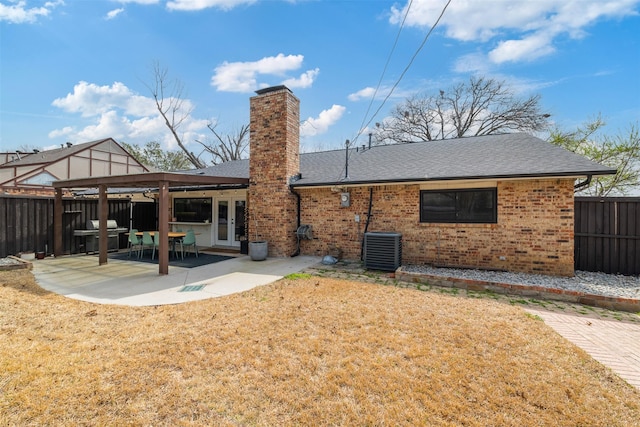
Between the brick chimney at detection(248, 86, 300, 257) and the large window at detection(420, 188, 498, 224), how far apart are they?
4385 millimetres

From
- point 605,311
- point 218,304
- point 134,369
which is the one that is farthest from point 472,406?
point 605,311

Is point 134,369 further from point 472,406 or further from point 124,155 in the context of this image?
point 124,155

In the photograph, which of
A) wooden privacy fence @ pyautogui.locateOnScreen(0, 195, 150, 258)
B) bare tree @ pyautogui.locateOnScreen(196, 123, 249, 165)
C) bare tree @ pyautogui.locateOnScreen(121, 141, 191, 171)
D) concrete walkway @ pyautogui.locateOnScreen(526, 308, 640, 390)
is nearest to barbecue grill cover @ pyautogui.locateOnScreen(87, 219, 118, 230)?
wooden privacy fence @ pyautogui.locateOnScreen(0, 195, 150, 258)

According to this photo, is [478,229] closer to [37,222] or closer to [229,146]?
[37,222]

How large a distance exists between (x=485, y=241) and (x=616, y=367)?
15.0 feet

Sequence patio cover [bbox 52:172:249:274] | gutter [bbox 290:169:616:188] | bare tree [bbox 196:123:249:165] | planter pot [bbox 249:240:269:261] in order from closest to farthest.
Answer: gutter [bbox 290:169:616:188]
patio cover [bbox 52:172:249:274]
planter pot [bbox 249:240:269:261]
bare tree [bbox 196:123:249:165]

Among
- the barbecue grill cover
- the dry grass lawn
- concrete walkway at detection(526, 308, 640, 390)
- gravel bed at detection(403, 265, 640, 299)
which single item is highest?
the barbecue grill cover

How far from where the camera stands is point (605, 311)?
16.1 feet

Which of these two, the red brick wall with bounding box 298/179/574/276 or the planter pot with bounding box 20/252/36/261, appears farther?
the planter pot with bounding box 20/252/36/261

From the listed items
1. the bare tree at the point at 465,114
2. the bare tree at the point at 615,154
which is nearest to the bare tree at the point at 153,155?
the bare tree at the point at 465,114

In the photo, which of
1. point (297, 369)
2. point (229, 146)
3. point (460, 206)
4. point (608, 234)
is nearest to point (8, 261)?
point (297, 369)

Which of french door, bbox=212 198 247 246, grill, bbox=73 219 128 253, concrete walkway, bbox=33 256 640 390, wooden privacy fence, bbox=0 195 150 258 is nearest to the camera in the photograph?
concrete walkway, bbox=33 256 640 390

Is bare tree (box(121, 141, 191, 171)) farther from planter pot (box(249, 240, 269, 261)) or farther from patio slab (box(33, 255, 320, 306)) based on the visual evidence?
planter pot (box(249, 240, 269, 261))

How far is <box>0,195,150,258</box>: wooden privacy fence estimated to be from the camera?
8641 mm
